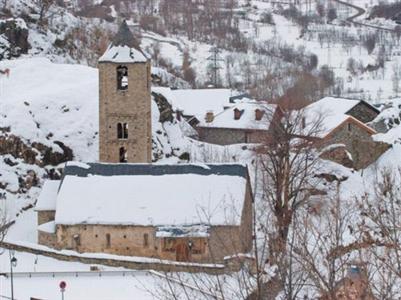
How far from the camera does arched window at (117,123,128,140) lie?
4038cm

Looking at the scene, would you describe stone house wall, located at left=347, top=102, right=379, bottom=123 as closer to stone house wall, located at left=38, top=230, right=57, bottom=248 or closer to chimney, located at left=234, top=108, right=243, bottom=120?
chimney, located at left=234, top=108, right=243, bottom=120

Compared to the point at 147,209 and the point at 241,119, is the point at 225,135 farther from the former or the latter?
the point at 147,209

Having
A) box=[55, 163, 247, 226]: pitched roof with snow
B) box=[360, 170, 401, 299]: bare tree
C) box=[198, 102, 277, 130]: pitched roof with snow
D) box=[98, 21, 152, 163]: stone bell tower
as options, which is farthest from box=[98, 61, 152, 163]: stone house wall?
box=[360, 170, 401, 299]: bare tree

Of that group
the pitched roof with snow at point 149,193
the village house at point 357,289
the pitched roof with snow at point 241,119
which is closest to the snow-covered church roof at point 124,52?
the pitched roof with snow at point 149,193

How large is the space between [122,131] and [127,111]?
3.51ft

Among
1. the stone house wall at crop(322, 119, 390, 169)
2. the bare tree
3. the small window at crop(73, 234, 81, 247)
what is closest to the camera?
the bare tree

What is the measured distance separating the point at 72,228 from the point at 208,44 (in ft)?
323

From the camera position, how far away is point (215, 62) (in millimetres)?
114062

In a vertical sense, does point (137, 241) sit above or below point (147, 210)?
below

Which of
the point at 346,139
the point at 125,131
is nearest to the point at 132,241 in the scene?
the point at 125,131

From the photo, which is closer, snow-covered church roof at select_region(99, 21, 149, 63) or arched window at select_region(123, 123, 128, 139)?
snow-covered church roof at select_region(99, 21, 149, 63)

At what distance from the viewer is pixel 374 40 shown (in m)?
140

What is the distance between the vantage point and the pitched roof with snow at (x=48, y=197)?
36.6 metres

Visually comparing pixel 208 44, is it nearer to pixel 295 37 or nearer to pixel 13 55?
pixel 295 37
